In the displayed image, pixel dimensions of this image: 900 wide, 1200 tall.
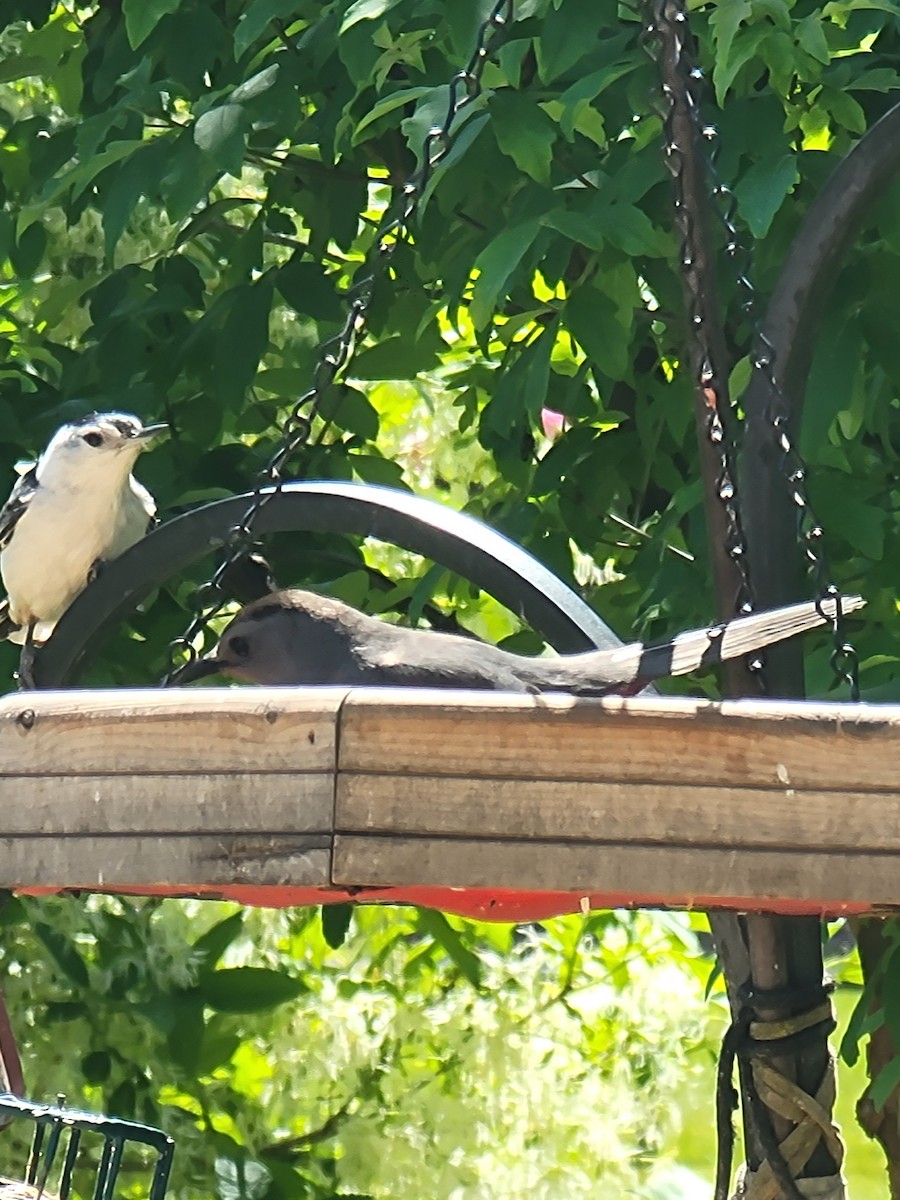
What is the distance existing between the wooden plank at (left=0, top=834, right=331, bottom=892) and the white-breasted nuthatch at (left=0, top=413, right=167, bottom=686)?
1661 millimetres

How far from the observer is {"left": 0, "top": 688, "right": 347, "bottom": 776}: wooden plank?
1.22 meters

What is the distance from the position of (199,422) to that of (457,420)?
0.85 m

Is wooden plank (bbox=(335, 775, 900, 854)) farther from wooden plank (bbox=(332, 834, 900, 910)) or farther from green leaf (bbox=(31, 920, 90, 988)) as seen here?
green leaf (bbox=(31, 920, 90, 988))

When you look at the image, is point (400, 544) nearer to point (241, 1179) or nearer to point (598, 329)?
point (598, 329)

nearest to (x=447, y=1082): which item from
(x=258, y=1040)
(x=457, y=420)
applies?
(x=258, y=1040)

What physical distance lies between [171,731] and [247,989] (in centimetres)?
202

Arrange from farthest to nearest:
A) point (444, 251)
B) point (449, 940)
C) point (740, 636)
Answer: point (449, 940), point (444, 251), point (740, 636)

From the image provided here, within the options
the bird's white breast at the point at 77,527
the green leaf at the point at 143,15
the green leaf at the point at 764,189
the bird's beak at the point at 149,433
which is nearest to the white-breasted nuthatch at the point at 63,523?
the bird's white breast at the point at 77,527

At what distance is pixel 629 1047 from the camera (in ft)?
12.2

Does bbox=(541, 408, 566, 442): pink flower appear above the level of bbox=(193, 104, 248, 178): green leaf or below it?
below

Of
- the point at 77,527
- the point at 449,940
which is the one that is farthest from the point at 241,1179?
the point at 77,527

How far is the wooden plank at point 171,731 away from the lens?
122 centimetres

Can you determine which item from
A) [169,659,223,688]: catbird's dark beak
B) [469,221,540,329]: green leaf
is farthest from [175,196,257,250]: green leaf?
[169,659,223,688]: catbird's dark beak

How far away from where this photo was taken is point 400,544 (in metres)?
1.94
